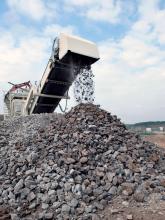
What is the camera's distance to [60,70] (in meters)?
13.7

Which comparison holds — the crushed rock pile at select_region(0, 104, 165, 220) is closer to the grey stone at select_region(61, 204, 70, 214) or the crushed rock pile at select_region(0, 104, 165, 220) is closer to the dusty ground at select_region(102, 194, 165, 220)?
the grey stone at select_region(61, 204, 70, 214)

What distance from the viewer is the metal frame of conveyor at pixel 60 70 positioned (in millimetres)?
12664

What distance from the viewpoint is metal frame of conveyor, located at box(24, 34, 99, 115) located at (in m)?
12.7

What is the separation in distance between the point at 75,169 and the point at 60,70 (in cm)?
643

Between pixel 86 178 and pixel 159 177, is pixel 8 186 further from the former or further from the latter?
pixel 159 177

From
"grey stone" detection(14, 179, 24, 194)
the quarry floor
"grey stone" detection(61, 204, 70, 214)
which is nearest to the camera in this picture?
the quarry floor

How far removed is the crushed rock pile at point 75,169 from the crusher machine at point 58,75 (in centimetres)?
302

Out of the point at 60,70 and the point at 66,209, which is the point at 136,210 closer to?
the point at 66,209

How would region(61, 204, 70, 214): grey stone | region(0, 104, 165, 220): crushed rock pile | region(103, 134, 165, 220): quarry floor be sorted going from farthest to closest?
1. region(0, 104, 165, 220): crushed rock pile
2. region(61, 204, 70, 214): grey stone
3. region(103, 134, 165, 220): quarry floor

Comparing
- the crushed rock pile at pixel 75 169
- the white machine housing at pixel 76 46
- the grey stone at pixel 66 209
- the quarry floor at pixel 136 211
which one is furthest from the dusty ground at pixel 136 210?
the white machine housing at pixel 76 46

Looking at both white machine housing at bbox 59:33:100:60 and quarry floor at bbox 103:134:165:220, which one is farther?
white machine housing at bbox 59:33:100:60

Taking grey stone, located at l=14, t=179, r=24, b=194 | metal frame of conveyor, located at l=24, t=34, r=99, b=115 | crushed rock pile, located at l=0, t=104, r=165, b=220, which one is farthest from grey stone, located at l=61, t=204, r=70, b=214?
metal frame of conveyor, located at l=24, t=34, r=99, b=115

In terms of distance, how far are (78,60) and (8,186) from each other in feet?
21.4

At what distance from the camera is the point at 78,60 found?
516 inches
